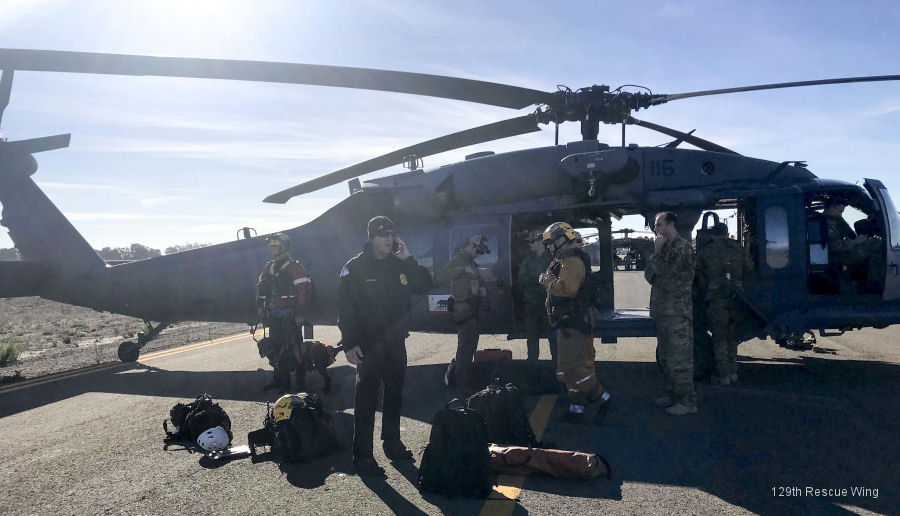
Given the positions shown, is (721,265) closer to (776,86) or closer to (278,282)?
(776,86)

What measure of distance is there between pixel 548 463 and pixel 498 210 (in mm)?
5238

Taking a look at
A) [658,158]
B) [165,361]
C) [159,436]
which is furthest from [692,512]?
[165,361]

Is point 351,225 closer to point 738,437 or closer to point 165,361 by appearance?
point 165,361

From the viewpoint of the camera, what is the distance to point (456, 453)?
14.4 feet

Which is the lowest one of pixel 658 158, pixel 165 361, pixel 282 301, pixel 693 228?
pixel 165 361

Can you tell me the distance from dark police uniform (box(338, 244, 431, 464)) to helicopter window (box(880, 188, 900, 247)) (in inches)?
288

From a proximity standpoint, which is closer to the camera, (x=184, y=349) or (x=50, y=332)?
(x=184, y=349)

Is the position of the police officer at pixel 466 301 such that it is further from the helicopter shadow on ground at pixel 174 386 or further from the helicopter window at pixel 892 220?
the helicopter window at pixel 892 220

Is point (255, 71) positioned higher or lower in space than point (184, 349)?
higher

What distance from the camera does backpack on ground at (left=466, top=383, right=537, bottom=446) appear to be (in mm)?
5105

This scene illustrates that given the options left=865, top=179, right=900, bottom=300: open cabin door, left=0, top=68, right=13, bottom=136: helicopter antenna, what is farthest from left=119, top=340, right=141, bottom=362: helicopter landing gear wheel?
left=865, top=179, right=900, bottom=300: open cabin door

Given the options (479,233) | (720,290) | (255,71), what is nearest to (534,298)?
(479,233)

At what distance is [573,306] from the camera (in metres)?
6.04

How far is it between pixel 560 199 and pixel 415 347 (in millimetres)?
4493
